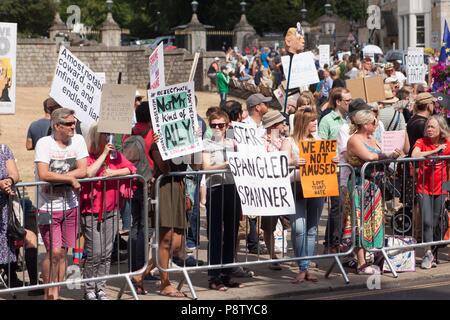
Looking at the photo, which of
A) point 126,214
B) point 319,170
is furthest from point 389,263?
point 126,214

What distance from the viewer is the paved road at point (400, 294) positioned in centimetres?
1055

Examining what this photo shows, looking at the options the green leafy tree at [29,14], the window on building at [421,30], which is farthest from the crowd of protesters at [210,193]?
the green leafy tree at [29,14]

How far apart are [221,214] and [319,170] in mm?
1084

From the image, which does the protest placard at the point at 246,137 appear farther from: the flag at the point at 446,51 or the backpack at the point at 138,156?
the flag at the point at 446,51

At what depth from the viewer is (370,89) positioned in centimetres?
1475

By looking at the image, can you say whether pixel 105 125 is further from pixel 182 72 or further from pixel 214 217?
pixel 182 72

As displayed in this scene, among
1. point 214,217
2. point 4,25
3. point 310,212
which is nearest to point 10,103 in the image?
point 4,25

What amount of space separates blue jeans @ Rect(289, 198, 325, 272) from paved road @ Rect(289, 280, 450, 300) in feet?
2.11

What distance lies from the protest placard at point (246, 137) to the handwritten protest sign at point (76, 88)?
1346mm

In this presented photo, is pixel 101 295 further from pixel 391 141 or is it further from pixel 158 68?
pixel 391 141

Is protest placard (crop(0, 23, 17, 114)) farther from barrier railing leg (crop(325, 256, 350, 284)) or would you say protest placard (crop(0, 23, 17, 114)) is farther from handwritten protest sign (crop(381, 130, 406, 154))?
handwritten protest sign (crop(381, 130, 406, 154))

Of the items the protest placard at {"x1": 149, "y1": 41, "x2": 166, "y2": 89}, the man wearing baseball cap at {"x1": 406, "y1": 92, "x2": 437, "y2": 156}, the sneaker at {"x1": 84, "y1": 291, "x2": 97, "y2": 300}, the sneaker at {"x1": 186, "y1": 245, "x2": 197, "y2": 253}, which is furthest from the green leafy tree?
the sneaker at {"x1": 84, "y1": 291, "x2": 97, "y2": 300}

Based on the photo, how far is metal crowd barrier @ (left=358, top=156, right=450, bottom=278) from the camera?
1173cm

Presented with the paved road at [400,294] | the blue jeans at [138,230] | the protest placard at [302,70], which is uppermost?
the protest placard at [302,70]
